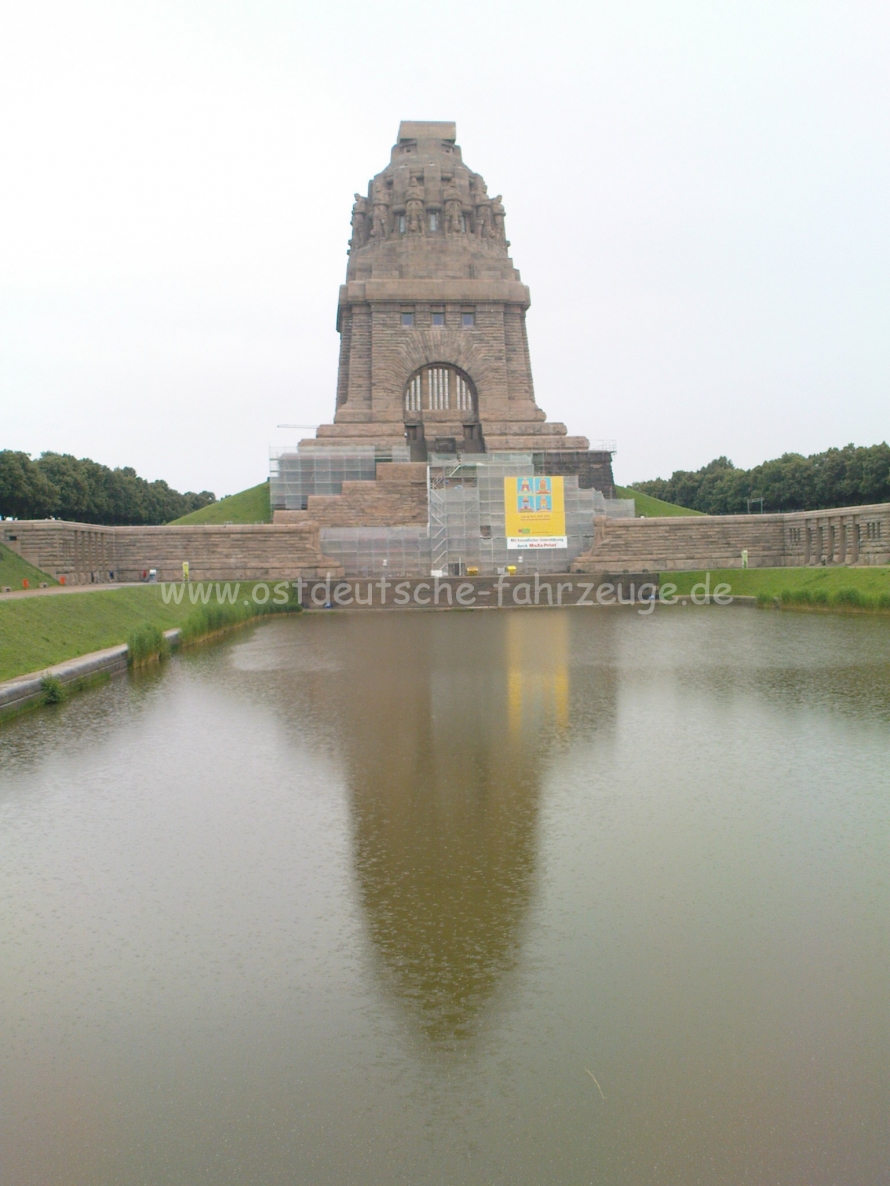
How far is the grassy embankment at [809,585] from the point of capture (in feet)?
101

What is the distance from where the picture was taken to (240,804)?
915 centimetres

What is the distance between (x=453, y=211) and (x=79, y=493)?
2998cm

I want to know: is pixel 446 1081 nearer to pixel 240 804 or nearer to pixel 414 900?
pixel 414 900

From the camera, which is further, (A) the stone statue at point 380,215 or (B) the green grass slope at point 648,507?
(A) the stone statue at point 380,215

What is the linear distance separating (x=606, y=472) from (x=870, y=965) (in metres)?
50.0

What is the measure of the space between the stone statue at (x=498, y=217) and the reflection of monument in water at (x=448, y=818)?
4818 centimetres

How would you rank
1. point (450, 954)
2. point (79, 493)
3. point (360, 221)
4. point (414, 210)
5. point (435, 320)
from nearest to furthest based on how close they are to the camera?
1. point (450, 954)
2. point (435, 320)
3. point (414, 210)
4. point (360, 221)
5. point (79, 493)

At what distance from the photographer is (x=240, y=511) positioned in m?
54.9

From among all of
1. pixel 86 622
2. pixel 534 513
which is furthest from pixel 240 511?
pixel 86 622

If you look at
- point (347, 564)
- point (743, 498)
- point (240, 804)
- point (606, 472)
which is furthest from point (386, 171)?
point (240, 804)

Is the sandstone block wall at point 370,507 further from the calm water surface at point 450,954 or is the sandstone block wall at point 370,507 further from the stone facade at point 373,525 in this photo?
the calm water surface at point 450,954

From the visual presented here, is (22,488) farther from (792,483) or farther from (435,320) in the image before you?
(792,483)

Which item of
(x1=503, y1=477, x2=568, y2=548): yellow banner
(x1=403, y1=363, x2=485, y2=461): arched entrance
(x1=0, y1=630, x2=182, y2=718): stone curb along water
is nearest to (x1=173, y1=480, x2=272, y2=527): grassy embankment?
(x1=403, y1=363, x2=485, y2=461): arched entrance

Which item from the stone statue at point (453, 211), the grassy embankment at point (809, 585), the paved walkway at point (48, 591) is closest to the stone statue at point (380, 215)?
the stone statue at point (453, 211)
